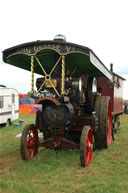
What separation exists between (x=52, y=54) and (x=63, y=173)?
285 centimetres

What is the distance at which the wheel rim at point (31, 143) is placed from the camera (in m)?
4.94

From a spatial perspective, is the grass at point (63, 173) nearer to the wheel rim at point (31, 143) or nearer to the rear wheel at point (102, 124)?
the wheel rim at point (31, 143)

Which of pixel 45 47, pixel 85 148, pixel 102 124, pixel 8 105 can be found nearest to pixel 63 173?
pixel 85 148

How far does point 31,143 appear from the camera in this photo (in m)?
5.06

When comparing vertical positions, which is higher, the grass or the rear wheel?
the rear wheel

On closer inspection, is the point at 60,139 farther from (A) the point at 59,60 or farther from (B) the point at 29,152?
(A) the point at 59,60

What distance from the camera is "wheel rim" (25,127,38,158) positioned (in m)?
4.94

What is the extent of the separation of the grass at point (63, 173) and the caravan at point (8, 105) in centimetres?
584

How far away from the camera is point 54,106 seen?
4.77 meters

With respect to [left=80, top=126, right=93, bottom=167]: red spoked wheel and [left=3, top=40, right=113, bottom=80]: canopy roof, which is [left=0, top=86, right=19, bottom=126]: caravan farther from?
[left=80, top=126, right=93, bottom=167]: red spoked wheel

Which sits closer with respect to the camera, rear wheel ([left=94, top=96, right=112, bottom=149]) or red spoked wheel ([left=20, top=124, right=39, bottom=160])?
red spoked wheel ([left=20, top=124, right=39, bottom=160])

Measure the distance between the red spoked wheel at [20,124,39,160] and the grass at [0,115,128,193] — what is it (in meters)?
0.16

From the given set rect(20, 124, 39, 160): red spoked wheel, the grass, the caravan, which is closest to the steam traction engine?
rect(20, 124, 39, 160): red spoked wheel

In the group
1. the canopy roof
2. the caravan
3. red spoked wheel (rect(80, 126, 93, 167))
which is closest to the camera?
red spoked wheel (rect(80, 126, 93, 167))
